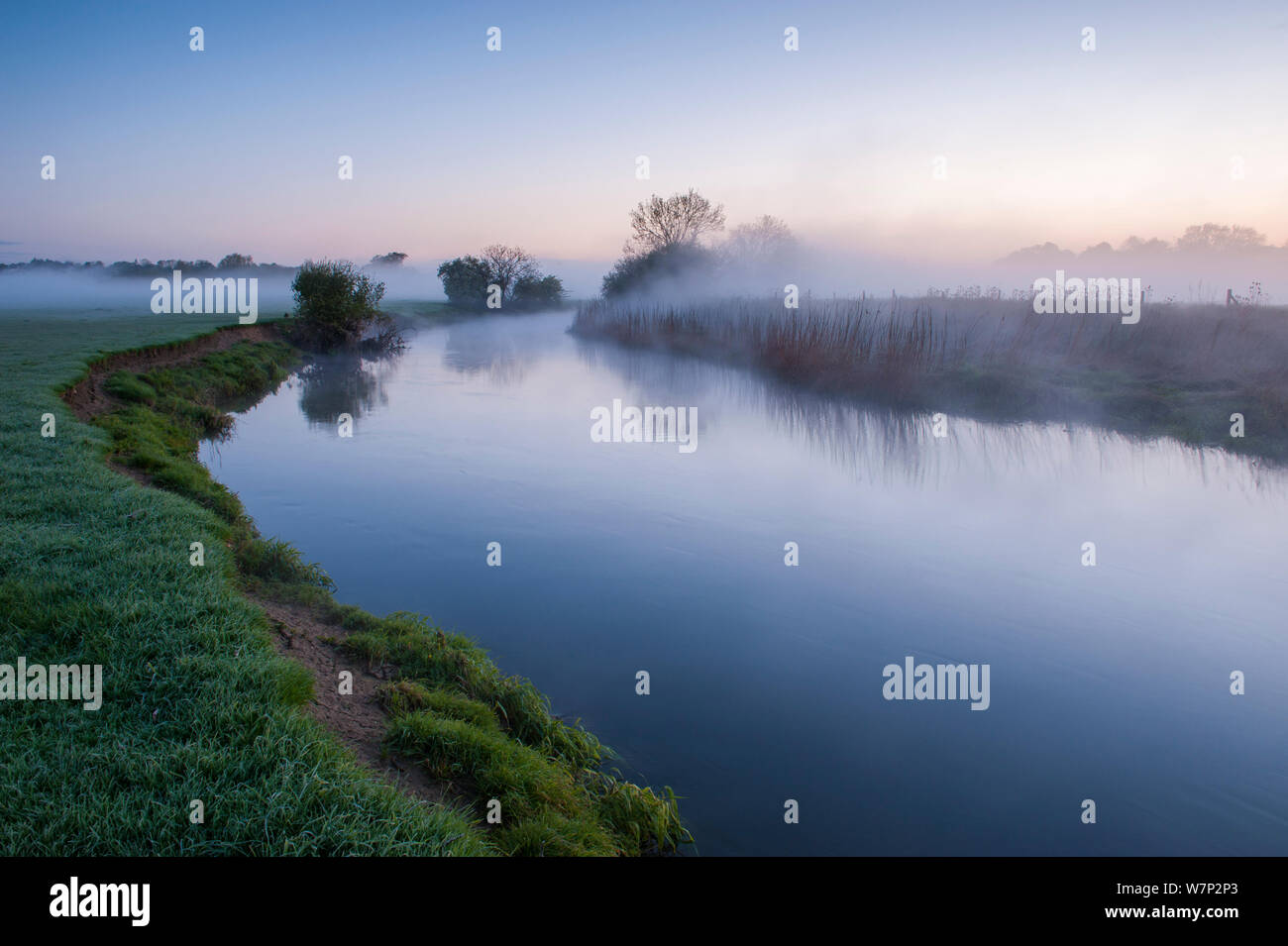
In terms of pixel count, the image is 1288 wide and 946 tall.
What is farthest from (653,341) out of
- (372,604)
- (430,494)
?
(372,604)

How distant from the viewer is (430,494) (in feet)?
27.7

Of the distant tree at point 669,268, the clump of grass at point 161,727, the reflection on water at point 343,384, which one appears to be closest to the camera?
the clump of grass at point 161,727

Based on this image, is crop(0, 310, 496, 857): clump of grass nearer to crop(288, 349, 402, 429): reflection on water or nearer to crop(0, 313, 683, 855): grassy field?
crop(0, 313, 683, 855): grassy field

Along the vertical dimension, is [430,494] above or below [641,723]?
above

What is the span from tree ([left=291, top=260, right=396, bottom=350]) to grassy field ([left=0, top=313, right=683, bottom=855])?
20228mm

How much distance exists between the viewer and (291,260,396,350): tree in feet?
79.6

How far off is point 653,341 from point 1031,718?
22399 millimetres

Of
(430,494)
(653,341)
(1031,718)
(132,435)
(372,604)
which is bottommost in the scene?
(1031,718)

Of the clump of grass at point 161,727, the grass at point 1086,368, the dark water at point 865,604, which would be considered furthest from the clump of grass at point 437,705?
the grass at point 1086,368

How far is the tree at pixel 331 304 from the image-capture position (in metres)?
24.3

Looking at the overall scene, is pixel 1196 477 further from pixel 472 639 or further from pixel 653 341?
pixel 653 341

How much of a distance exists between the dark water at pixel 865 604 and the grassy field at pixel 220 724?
0.62 meters

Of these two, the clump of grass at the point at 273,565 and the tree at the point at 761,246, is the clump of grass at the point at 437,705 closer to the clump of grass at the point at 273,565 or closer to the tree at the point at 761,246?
the clump of grass at the point at 273,565
